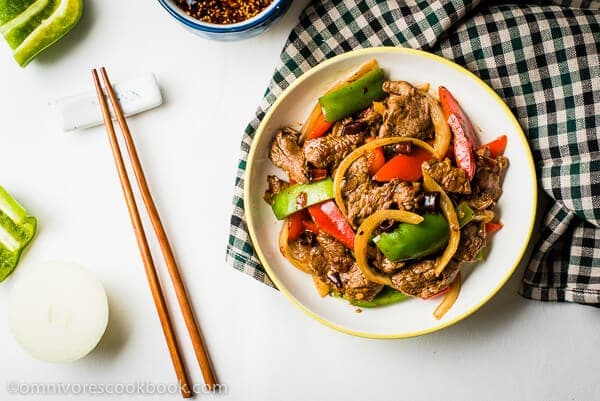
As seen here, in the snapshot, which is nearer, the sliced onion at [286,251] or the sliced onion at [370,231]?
the sliced onion at [370,231]

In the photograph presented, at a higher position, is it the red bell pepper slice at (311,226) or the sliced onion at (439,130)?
the sliced onion at (439,130)

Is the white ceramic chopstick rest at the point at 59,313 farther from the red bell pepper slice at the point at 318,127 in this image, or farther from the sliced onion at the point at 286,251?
the red bell pepper slice at the point at 318,127

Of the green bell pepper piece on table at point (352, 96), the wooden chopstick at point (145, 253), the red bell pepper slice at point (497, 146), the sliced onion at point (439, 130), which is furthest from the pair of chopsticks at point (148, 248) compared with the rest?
the red bell pepper slice at point (497, 146)

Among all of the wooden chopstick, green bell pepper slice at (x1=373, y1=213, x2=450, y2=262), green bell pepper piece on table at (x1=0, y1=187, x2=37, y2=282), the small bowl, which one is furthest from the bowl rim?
green bell pepper piece on table at (x1=0, y1=187, x2=37, y2=282)

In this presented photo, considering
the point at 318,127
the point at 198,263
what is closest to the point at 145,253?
the point at 198,263

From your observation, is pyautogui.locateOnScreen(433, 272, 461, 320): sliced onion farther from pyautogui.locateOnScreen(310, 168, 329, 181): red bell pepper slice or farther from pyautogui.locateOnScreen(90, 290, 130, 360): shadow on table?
pyautogui.locateOnScreen(90, 290, 130, 360): shadow on table
